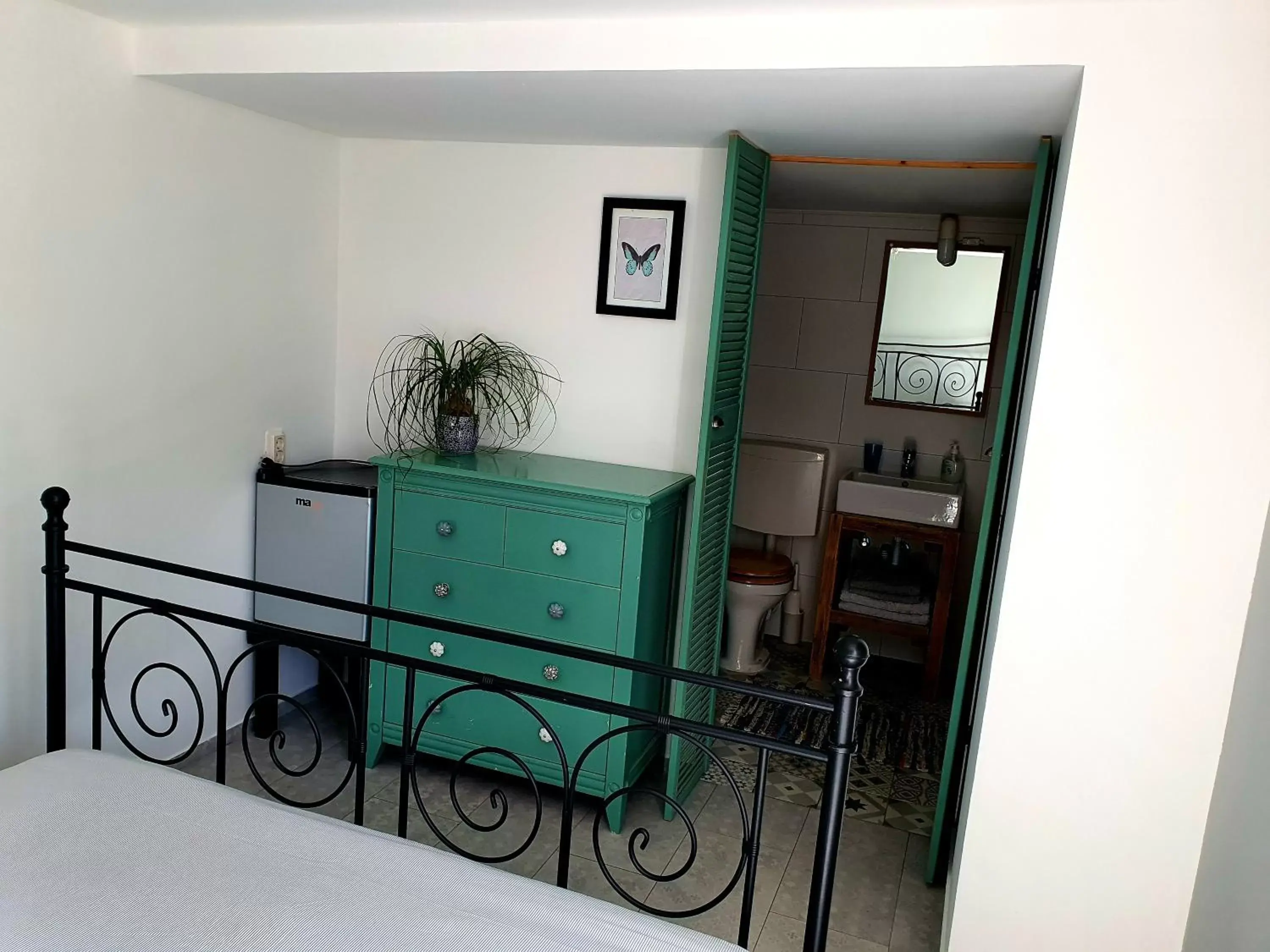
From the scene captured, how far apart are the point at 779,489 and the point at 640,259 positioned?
1.68m

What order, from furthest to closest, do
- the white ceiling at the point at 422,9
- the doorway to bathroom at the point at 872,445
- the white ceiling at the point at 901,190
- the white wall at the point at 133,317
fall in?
the doorway to bathroom at the point at 872,445, the white ceiling at the point at 901,190, the white wall at the point at 133,317, the white ceiling at the point at 422,9

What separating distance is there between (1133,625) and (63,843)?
1986 mm

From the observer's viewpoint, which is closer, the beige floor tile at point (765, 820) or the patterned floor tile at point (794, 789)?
the beige floor tile at point (765, 820)

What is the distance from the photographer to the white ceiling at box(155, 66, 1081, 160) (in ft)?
7.09

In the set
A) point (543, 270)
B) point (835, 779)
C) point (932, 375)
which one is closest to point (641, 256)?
point (543, 270)

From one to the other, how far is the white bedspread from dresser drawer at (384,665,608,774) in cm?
116

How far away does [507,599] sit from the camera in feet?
9.82

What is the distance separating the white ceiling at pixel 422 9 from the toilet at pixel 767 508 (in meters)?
2.50

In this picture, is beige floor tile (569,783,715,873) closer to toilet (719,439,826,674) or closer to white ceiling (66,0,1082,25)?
toilet (719,439,826,674)

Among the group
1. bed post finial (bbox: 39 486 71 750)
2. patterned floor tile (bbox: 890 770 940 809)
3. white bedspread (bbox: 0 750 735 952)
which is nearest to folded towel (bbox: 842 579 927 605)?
patterned floor tile (bbox: 890 770 940 809)

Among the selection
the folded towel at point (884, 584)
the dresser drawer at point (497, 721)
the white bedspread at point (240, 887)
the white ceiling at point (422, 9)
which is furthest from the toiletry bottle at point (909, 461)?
the white bedspread at point (240, 887)

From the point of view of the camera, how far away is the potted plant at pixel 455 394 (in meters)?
3.23

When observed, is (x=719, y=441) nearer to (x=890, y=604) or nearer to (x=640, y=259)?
(x=640, y=259)

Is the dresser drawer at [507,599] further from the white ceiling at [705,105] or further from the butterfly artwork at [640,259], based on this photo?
the white ceiling at [705,105]
